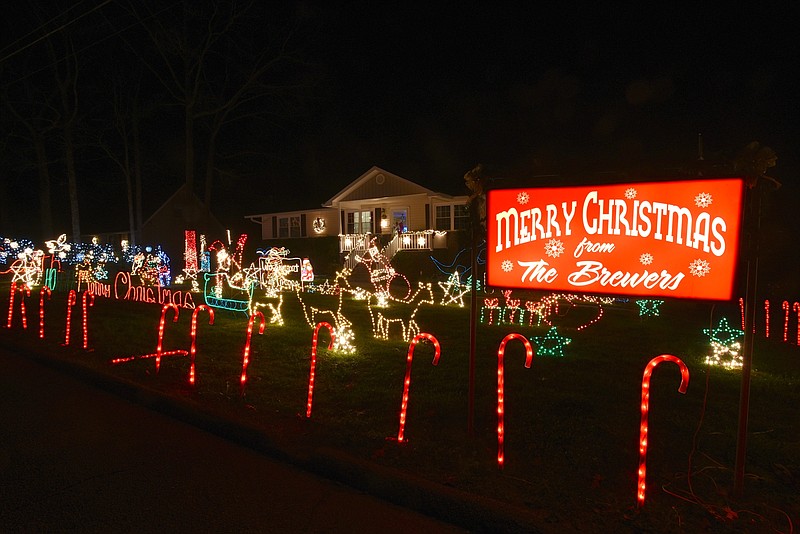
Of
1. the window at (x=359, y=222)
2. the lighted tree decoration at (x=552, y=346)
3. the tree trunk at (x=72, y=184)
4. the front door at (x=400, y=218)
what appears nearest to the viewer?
the lighted tree decoration at (x=552, y=346)

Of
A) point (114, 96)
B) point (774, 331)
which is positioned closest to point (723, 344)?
point (774, 331)

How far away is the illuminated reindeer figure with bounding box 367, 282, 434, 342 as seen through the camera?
9781mm

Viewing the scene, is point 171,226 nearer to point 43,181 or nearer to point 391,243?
point 43,181

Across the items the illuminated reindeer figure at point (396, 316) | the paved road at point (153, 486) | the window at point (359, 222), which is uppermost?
the window at point (359, 222)

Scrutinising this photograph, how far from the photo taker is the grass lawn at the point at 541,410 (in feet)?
12.1

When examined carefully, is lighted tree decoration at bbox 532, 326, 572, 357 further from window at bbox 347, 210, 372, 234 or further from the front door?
window at bbox 347, 210, 372, 234

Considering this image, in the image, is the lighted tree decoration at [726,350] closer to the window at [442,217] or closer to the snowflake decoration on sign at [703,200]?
the snowflake decoration on sign at [703,200]

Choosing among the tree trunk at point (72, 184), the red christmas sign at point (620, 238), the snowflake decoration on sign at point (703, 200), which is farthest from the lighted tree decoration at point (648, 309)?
the tree trunk at point (72, 184)

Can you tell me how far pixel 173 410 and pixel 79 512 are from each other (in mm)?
2102

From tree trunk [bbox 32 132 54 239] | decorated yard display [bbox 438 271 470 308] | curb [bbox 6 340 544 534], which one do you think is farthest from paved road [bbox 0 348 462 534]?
tree trunk [bbox 32 132 54 239]

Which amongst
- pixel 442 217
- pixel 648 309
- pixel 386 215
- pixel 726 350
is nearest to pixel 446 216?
pixel 442 217

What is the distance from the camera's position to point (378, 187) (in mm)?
25641

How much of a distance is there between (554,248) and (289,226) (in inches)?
1108

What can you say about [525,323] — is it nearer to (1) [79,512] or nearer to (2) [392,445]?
(2) [392,445]
